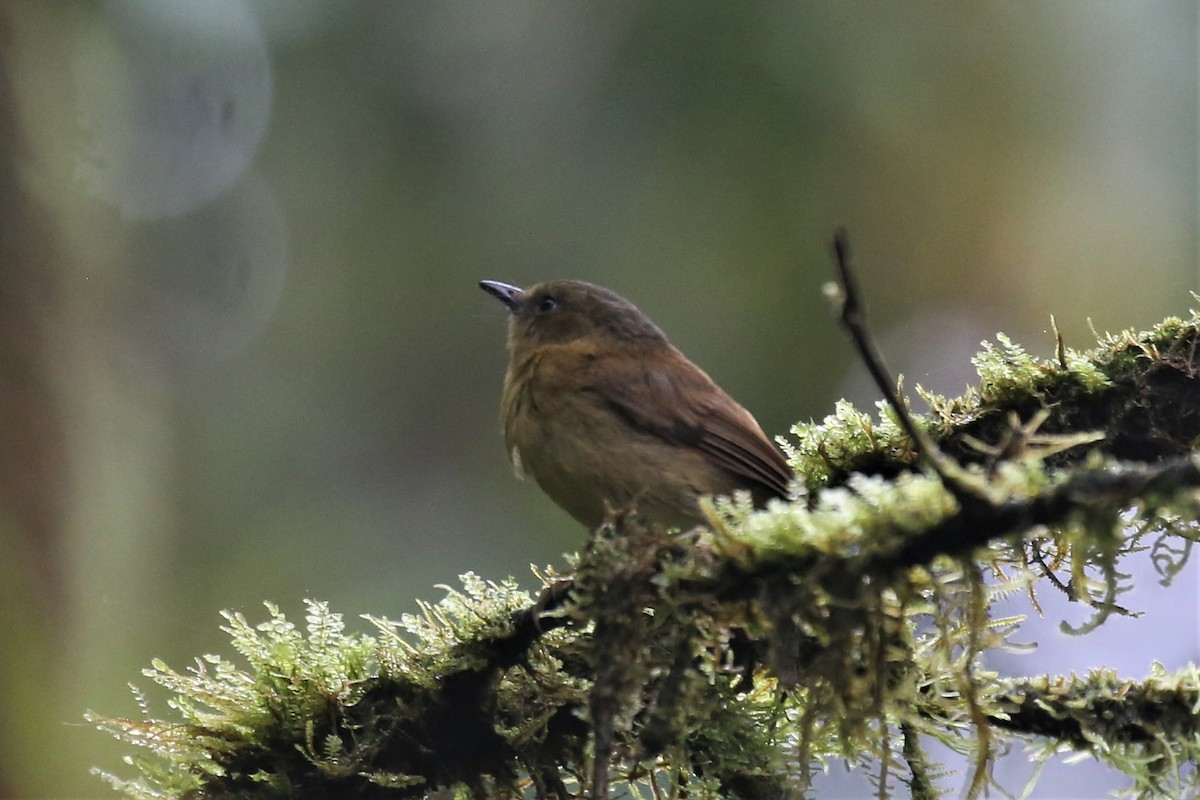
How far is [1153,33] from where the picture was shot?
584cm

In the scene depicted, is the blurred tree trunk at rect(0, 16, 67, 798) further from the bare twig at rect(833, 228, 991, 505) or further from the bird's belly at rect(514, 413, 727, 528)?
the bare twig at rect(833, 228, 991, 505)

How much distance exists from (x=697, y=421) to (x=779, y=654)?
1750mm

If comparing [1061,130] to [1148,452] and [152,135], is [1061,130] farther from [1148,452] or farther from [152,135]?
[152,135]

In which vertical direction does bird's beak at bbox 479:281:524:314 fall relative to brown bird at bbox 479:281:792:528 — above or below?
above

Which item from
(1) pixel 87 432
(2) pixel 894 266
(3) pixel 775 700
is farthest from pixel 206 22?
(3) pixel 775 700

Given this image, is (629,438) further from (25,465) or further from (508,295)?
(25,465)

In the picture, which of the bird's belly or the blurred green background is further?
the blurred green background

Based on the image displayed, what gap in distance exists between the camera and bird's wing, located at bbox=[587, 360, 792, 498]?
3334mm

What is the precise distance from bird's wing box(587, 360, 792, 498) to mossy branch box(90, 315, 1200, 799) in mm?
348

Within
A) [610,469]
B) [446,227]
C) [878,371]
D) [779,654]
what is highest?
[446,227]

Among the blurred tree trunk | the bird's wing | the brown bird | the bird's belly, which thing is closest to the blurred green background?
the blurred tree trunk

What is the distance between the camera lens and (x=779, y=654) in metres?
1.72

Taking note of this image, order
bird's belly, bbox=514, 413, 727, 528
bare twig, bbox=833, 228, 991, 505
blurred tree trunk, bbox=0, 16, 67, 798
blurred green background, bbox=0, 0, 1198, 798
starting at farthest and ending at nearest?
blurred green background, bbox=0, 0, 1198, 798 < blurred tree trunk, bbox=0, 16, 67, 798 < bird's belly, bbox=514, 413, 727, 528 < bare twig, bbox=833, 228, 991, 505

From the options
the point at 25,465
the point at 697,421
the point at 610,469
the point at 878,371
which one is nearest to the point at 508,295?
the point at 697,421
